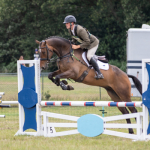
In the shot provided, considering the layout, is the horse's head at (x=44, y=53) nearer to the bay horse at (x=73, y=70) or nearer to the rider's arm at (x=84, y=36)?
the bay horse at (x=73, y=70)

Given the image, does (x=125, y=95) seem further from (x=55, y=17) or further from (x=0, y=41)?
(x=0, y=41)

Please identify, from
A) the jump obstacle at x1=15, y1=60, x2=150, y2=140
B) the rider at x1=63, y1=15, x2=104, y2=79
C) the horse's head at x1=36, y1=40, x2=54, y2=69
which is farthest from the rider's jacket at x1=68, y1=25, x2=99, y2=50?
the jump obstacle at x1=15, y1=60, x2=150, y2=140

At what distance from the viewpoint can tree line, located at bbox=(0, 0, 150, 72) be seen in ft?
86.7

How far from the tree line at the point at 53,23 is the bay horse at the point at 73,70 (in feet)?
62.5

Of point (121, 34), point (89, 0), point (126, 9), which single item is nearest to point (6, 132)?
point (126, 9)

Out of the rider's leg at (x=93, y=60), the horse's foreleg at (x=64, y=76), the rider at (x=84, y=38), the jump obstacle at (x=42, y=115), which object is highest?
the rider at (x=84, y=38)

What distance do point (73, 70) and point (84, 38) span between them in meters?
0.65

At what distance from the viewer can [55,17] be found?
28141 millimetres

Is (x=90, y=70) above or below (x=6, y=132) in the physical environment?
above

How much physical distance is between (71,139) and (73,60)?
62.9 inches

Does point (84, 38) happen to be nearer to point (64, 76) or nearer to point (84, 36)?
point (84, 36)

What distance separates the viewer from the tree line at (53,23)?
26422 mm

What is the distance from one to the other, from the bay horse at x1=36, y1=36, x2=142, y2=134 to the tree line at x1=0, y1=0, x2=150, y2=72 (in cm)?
1905

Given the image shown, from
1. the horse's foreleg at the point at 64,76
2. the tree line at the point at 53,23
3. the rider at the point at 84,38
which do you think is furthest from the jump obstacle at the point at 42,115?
the tree line at the point at 53,23
